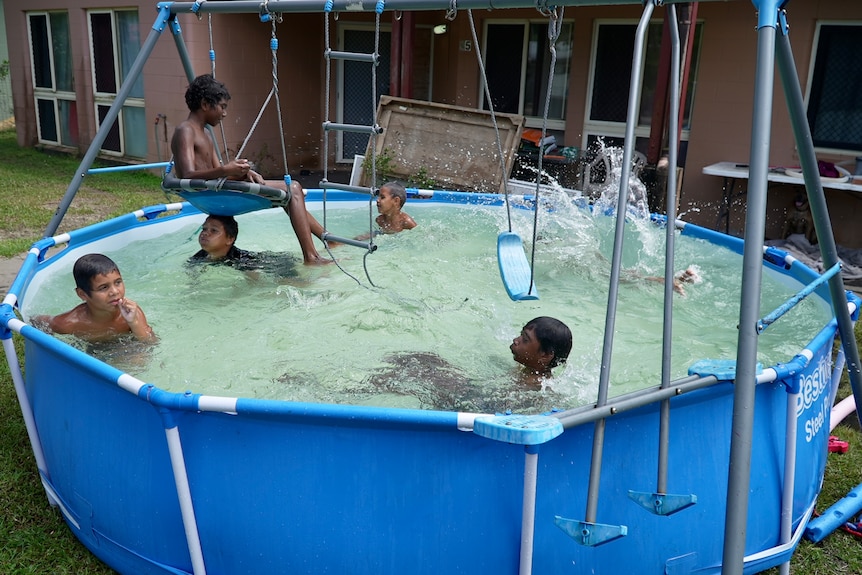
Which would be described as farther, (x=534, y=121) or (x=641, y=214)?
(x=534, y=121)

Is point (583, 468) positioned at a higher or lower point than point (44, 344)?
lower

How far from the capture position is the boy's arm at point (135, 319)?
12.1 feet

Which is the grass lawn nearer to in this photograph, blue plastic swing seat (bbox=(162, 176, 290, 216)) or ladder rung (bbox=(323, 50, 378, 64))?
blue plastic swing seat (bbox=(162, 176, 290, 216))

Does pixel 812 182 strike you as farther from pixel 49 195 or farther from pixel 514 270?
pixel 49 195

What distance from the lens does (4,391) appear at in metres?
4.20

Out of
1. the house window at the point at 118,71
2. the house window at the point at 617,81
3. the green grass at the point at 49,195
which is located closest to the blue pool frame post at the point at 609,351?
the green grass at the point at 49,195

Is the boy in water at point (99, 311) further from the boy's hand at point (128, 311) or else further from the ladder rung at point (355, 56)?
the ladder rung at point (355, 56)

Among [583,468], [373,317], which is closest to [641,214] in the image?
[373,317]

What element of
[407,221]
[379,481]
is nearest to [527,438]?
[379,481]

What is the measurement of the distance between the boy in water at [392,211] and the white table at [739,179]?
3.42 meters

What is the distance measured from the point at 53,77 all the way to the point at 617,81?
9870 millimetres


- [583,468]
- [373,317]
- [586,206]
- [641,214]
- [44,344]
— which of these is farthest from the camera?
[586,206]

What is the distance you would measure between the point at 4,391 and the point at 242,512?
246 cm

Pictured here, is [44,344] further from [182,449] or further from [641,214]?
[641,214]
